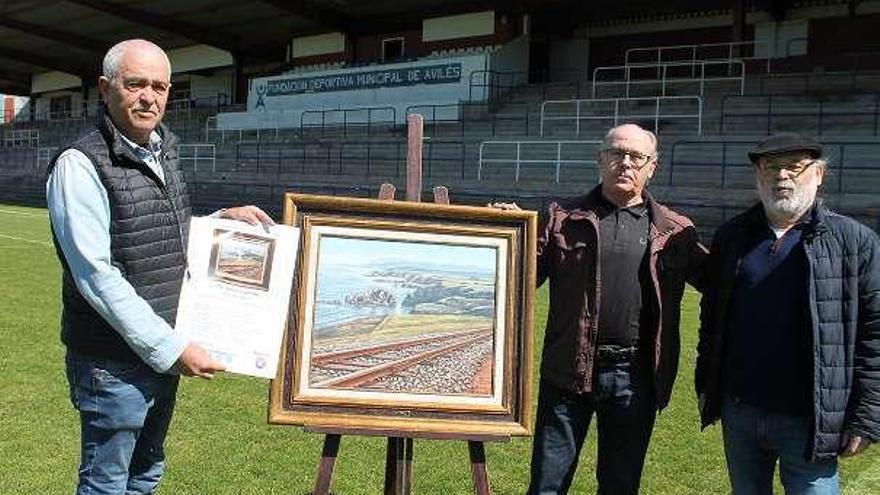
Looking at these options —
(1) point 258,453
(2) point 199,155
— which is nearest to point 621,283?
(1) point 258,453

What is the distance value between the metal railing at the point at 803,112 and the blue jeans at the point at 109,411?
A: 1905cm

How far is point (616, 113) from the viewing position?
22797 mm

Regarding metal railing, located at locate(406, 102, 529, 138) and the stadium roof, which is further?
the stadium roof

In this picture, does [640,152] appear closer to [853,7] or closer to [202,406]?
[202,406]

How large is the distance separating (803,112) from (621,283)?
19415 millimetres

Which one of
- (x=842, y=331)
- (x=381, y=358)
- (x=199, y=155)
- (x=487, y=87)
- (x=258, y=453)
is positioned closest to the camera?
(x=842, y=331)

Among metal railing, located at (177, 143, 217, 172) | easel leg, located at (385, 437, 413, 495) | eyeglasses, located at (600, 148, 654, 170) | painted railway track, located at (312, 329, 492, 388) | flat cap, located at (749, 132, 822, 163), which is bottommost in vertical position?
easel leg, located at (385, 437, 413, 495)

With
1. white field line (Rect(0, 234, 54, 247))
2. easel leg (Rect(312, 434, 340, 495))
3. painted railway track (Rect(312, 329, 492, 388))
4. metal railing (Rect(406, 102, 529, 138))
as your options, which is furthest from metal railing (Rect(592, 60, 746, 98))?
easel leg (Rect(312, 434, 340, 495))

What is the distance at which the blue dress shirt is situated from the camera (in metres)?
2.74

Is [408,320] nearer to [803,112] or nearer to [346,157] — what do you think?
[803,112]

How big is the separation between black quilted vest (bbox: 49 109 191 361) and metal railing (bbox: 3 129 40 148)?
51.2 metres

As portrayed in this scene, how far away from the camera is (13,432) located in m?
5.37

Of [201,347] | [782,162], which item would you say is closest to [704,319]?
[782,162]

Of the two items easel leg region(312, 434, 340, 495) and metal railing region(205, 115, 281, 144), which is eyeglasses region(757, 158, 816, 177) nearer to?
easel leg region(312, 434, 340, 495)
